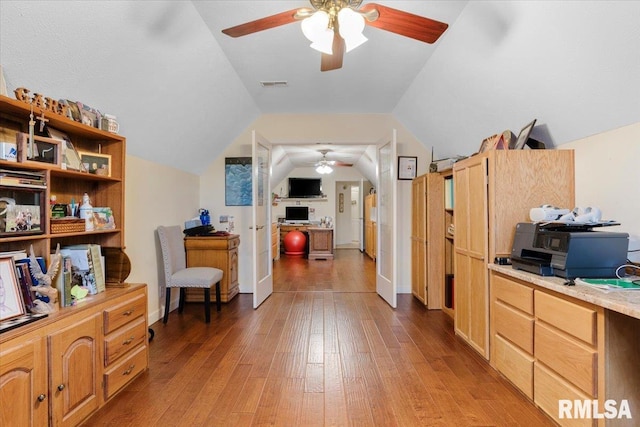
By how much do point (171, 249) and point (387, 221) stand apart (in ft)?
8.64

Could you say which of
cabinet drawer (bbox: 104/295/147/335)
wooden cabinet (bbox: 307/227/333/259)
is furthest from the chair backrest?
wooden cabinet (bbox: 307/227/333/259)

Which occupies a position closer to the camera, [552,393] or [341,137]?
[552,393]

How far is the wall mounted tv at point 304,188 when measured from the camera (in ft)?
28.7

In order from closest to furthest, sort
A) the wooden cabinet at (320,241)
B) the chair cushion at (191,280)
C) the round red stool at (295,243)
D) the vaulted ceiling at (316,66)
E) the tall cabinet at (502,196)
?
the vaulted ceiling at (316,66), the tall cabinet at (502,196), the chair cushion at (191,280), the wooden cabinet at (320,241), the round red stool at (295,243)

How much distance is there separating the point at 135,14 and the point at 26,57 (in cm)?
63

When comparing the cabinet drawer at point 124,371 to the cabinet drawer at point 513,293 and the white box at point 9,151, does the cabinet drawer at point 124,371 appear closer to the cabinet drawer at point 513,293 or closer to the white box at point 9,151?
the white box at point 9,151

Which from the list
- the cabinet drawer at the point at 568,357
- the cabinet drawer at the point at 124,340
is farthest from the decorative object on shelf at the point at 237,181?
the cabinet drawer at the point at 568,357

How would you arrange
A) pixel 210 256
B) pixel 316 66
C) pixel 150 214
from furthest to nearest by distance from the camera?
1. pixel 210 256
2. pixel 150 214
3. pixel 316 66

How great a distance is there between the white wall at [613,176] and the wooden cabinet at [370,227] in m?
4.97

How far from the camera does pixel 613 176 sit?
1971 mm

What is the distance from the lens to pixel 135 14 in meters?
1.88

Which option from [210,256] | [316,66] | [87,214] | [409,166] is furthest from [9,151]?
[409,166]

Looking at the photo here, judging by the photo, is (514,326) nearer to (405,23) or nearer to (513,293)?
(513,293)

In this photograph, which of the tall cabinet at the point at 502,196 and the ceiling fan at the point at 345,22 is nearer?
the ceiling fan at the point at 345,22
